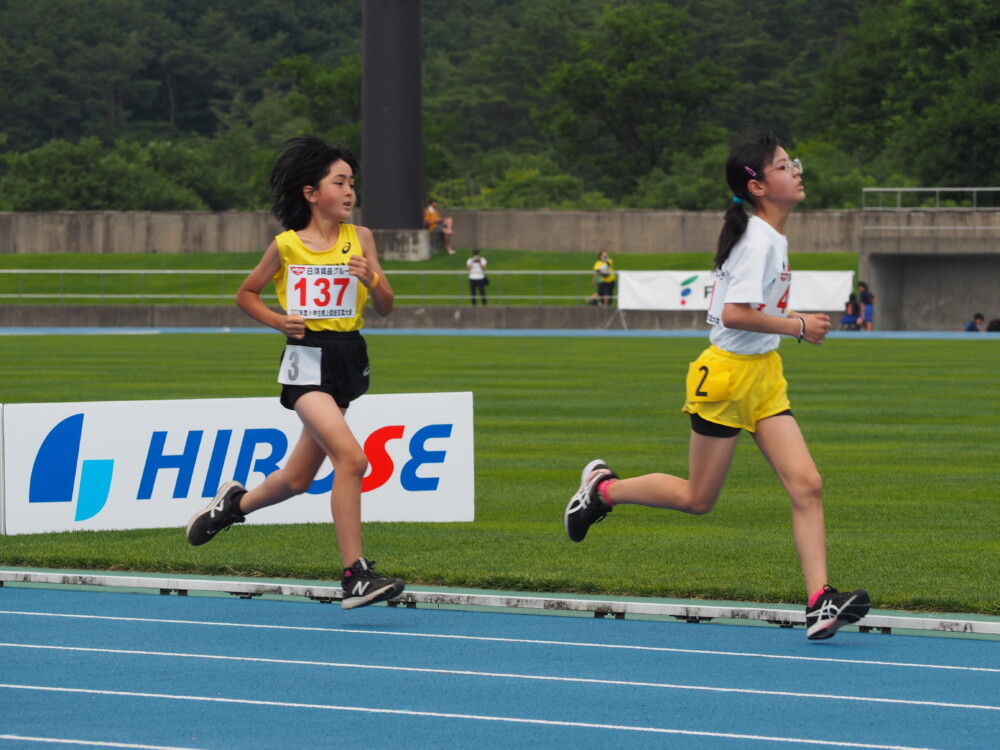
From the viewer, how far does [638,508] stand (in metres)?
13.5

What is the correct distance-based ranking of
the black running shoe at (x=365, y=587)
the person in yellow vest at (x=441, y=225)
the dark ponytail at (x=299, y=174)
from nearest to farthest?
the black running shoe at (x=365, y=587) < the dark ponytail at (x=299, y=174) < the person in yellow vest at (x=441, y=225)

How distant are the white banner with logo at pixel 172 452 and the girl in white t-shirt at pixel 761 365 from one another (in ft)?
11.4

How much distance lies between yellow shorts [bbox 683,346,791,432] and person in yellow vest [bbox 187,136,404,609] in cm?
153

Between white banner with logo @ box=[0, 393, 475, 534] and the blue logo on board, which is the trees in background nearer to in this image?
white banner with logo @ box=[0, 393, 475, 534]

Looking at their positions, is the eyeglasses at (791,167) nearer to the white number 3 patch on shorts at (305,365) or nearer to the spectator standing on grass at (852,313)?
the white number 3 patch on shorts at (305,365)

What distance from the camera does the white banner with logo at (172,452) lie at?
11.2m

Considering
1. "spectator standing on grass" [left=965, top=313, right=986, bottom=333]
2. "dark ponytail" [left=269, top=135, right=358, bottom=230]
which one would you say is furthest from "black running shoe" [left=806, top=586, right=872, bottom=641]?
"spectator standing on grass" [left=965, top=313, right=986, bottom=333]

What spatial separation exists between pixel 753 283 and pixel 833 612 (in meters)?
1.36

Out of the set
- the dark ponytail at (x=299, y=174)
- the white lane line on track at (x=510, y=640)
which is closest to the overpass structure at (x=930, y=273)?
the dark ponytail at (x=299, y=174)

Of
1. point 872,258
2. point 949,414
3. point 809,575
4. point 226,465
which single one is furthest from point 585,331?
point 809,575

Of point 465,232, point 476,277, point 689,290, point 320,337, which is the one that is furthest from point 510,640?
point 465,232

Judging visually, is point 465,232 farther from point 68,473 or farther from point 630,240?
point 68,473

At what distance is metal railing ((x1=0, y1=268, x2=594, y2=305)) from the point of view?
5244cm

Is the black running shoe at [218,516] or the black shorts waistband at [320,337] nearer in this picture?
the black shorts waistband at [320,337]
